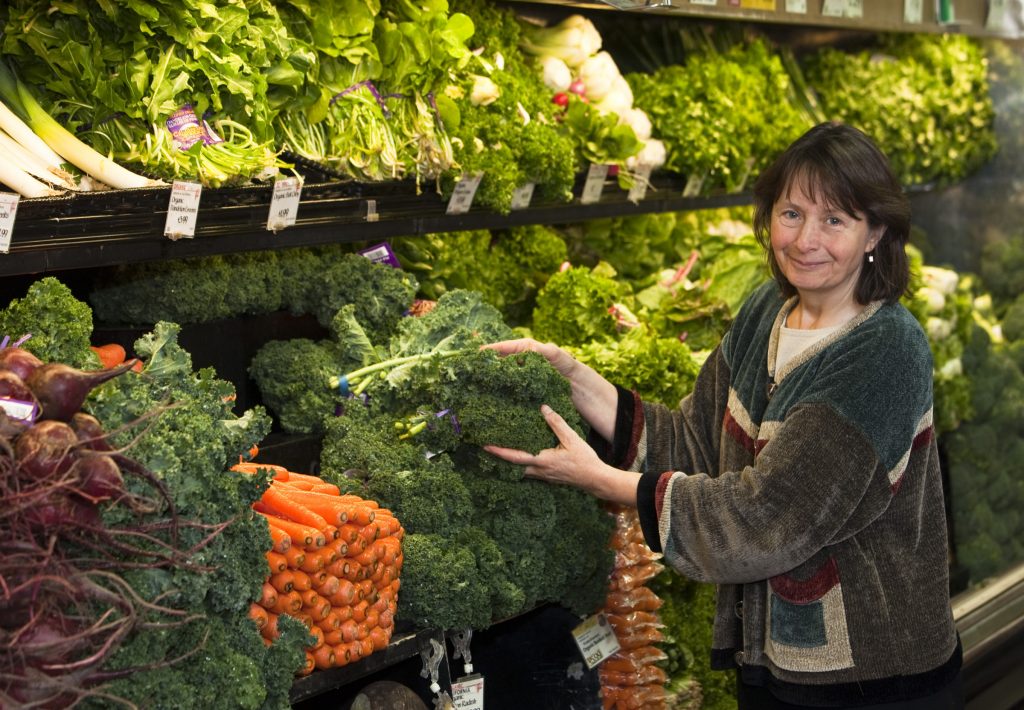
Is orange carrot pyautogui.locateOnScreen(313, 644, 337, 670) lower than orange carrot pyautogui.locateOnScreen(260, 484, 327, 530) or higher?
lower

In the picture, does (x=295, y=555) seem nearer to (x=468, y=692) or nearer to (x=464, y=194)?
(x=468, y=692)

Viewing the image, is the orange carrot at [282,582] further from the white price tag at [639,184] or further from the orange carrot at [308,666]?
the white price tag at [639,184]

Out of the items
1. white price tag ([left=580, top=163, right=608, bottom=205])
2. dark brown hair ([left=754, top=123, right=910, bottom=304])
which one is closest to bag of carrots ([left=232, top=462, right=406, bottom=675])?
dark brown hair ([left=754, top=123, right=910, bottom=304])

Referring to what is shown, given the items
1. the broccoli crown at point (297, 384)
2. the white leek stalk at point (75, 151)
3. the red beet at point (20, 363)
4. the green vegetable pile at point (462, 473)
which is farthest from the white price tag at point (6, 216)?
the broccoli crown at point (297, 384)

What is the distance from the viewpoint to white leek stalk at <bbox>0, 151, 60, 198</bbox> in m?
2.38

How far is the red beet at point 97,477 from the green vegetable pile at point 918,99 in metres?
4.68

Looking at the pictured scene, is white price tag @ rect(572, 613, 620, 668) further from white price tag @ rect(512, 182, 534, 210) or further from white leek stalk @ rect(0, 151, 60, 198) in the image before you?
white leek stalk @ rect(0, 151, 60, 198)

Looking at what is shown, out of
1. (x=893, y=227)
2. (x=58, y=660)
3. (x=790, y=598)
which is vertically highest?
(x=893, y=227)

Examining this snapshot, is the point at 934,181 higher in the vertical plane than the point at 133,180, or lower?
lower

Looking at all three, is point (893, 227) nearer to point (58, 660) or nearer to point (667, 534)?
point (667, 534)

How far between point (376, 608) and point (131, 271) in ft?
3.54

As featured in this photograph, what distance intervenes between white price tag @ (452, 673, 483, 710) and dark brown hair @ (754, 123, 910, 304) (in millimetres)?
1225

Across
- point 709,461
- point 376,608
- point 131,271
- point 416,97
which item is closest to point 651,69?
point 416,97

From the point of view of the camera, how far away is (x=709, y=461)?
3121 millimetres
